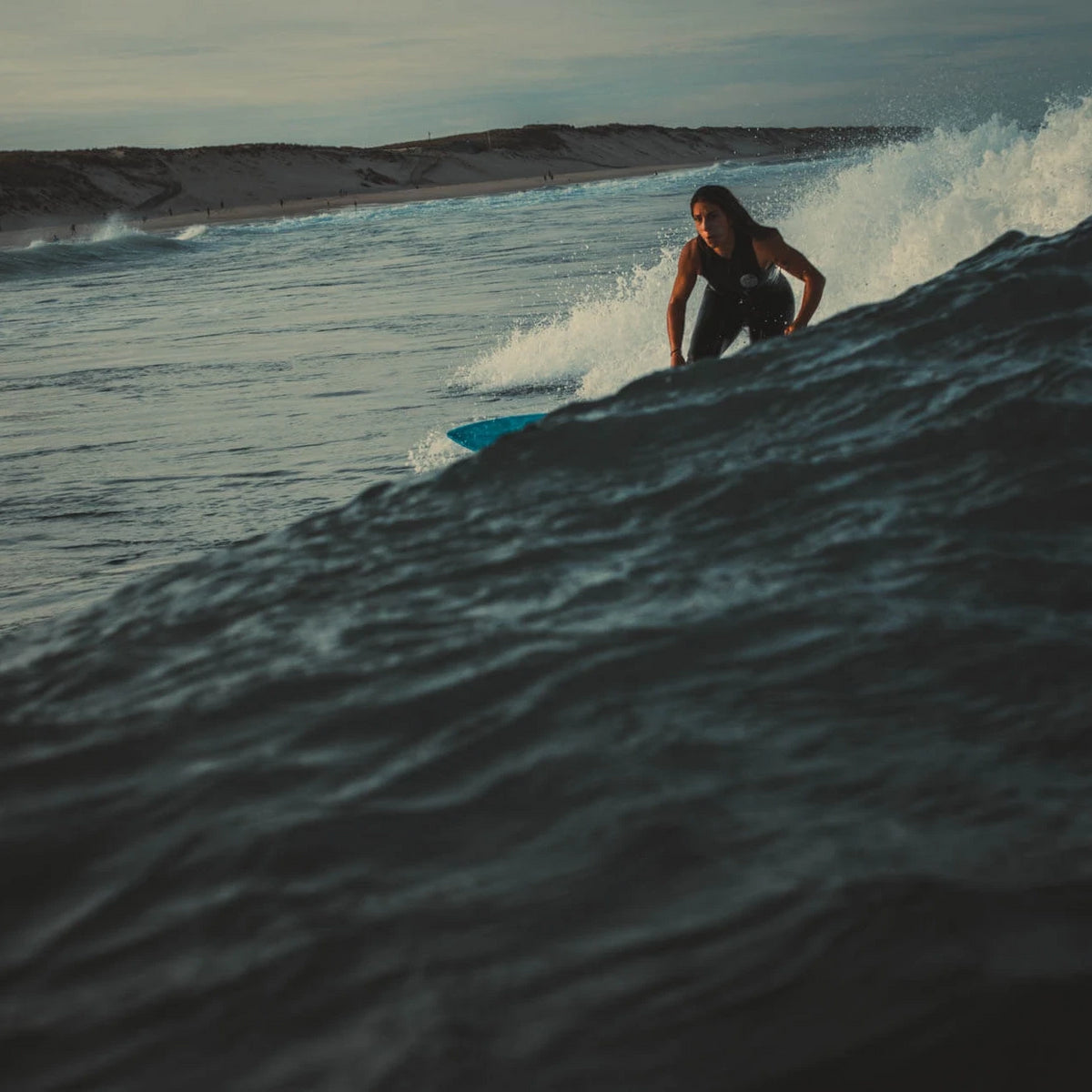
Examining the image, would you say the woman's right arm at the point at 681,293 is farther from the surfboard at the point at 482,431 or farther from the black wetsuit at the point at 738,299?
the surfboard at the point at 482,431

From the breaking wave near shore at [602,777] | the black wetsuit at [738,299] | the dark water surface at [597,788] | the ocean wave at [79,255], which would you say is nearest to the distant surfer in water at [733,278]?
the black wetsuit at [738,299]

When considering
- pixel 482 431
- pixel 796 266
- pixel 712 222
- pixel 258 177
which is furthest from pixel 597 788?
pixel 258 177

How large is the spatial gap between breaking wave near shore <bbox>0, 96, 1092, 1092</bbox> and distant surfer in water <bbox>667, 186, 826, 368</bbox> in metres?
2.30

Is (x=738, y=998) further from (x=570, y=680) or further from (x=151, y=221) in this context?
(x=151, y=221)

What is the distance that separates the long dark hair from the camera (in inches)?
285

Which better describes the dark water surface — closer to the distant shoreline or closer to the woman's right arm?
the woman's right arm

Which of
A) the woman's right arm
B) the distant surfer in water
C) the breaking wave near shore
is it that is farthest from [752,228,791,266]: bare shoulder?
the breaking wave near shore

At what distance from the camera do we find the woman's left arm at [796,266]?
7.21m

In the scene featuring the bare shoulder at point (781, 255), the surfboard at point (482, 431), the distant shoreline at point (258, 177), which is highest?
the distant shoreline at point (258, 177)

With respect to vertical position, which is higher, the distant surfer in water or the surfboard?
the distant surfer in water

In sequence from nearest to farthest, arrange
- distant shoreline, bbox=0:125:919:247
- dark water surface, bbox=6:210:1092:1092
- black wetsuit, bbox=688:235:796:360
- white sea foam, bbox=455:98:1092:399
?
dark water surface, bbox=6:210:1092:1092, black wetsuit, bbox=688:235:796:360, white sea foam, bbox=455:98:1092:399, distant shoreline, bbox=0:125:919:247

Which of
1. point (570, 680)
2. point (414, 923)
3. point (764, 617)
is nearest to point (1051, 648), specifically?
point (764, 617)

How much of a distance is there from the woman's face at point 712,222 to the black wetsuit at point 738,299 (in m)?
0.11

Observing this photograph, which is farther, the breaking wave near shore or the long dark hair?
the long dark hair
